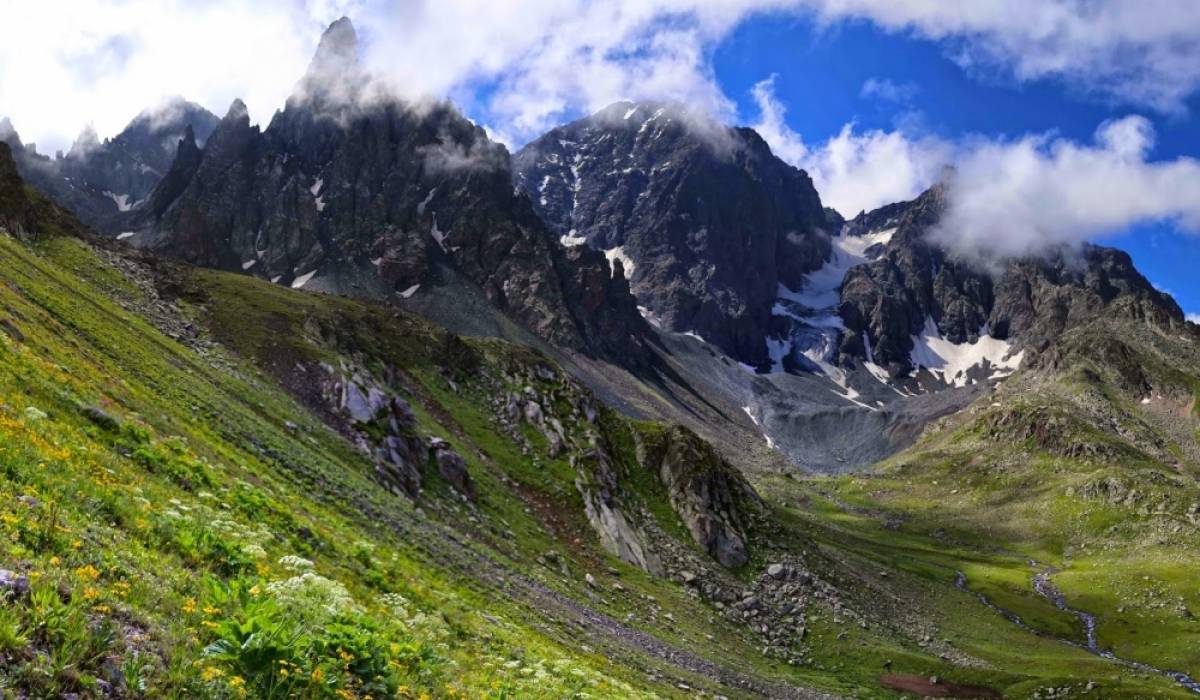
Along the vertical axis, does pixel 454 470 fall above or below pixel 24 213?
below

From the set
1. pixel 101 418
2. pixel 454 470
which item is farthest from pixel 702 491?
pixel 101 418

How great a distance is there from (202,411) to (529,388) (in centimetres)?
4160

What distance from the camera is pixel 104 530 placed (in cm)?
1202

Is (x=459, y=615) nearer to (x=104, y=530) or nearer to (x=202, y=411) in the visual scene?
(x=104, y=530)

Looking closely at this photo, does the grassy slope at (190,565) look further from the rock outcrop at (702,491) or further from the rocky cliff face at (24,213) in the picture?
the rocky cliff face at (24,213)

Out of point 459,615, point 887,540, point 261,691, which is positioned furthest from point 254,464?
point 887,540

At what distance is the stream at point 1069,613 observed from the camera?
79.5m

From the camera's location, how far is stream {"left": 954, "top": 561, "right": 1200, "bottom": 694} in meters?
79.5

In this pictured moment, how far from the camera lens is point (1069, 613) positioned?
107188mm

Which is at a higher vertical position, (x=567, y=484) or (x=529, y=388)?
(x=529, y=388)

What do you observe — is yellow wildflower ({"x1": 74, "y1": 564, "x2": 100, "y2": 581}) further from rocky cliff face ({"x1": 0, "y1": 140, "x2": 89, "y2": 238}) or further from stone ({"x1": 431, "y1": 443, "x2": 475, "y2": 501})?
rocky cliff face ({"x1": 0, "y1": 140, "x2": 89, "y2": 238})

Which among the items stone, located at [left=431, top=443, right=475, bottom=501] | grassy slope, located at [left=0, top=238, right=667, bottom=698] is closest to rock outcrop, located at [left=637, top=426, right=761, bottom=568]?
stone, located at [left=431, top=443, right=475, bottom=501]

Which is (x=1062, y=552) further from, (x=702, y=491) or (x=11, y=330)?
(x=11, y=330)

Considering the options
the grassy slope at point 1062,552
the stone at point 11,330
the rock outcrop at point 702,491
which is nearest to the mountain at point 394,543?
the stone at point 11,330
